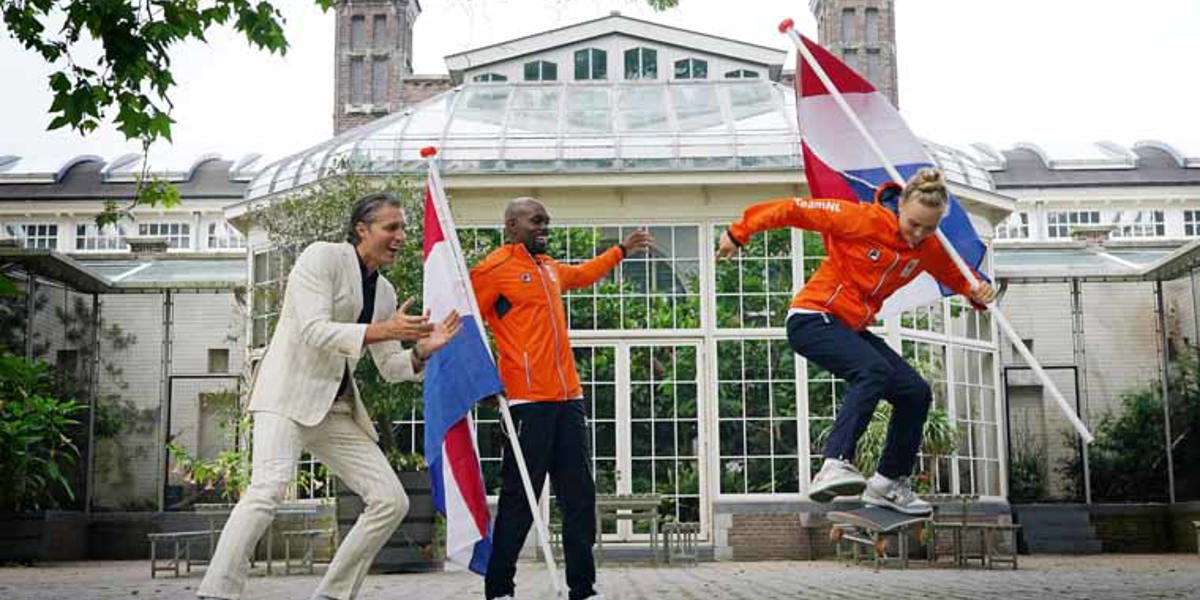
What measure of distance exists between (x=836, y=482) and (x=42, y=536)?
597 inches

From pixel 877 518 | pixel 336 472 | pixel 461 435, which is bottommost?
pixel 877 518

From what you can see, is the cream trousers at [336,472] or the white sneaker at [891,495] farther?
the white sneaker at [891,495]

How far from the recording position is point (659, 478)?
17219mm

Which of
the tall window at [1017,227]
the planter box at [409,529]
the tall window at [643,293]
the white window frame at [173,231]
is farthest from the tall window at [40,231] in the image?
the planter box at [409,529]

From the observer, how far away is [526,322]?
7.17 metres

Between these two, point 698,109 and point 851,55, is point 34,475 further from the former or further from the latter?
point 851,55

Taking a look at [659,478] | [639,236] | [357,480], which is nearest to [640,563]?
[659,478]

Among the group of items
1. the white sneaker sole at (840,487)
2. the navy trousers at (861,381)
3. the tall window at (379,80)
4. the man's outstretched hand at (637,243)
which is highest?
the tall window at (379,80)

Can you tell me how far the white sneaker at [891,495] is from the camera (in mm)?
6977

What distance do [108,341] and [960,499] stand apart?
12091 millimetres

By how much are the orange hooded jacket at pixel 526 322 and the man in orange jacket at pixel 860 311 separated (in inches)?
36.1

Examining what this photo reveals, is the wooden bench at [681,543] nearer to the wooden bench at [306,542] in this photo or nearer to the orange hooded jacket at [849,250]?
the wooden bench at [306,542]

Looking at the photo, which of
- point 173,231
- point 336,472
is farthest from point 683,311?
point 173,231

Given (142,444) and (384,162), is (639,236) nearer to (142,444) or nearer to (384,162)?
(384,162)
